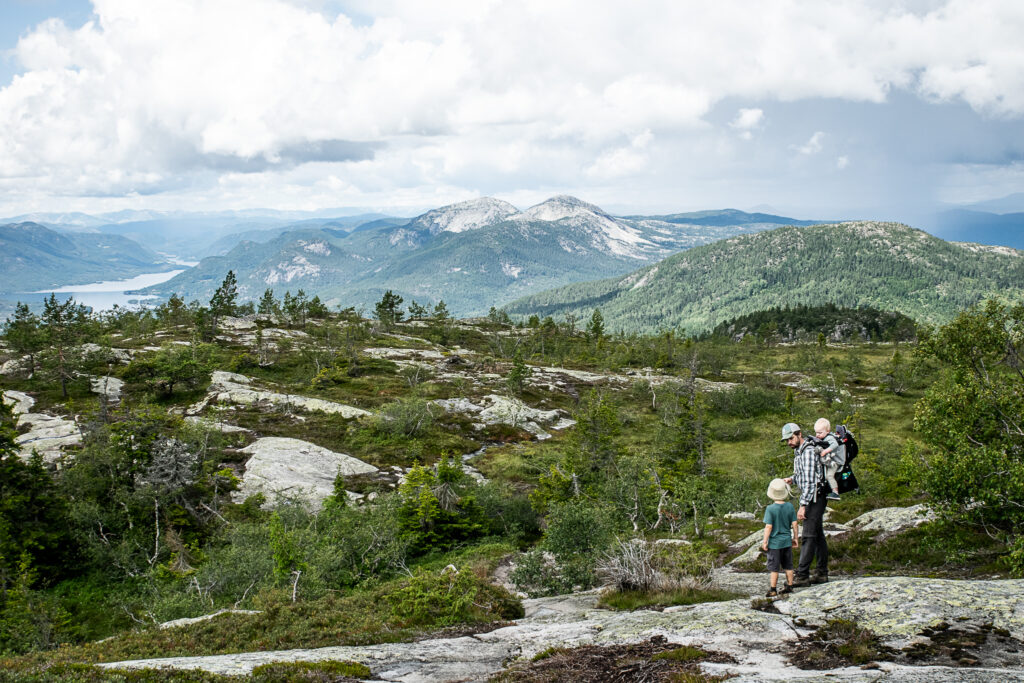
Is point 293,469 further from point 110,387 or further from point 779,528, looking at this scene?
point 110,387

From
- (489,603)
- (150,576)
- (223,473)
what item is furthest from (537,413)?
(489,603)

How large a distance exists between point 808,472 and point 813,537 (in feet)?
5.13

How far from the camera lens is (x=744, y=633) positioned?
9758 mm

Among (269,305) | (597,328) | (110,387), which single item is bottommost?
(110,387)

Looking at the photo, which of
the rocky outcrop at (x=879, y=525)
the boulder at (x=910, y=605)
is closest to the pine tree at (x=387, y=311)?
the rocky outcrop at (x=879, y=525)

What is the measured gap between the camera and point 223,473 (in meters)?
37.1

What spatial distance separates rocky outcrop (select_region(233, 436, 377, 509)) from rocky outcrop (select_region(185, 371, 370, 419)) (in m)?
16.5

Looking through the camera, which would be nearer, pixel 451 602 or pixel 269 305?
pixel 451 602

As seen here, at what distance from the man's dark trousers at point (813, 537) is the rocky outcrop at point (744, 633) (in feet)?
2.45

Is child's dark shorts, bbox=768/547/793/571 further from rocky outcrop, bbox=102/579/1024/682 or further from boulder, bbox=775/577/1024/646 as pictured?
boulder, bbox=775/577/1024/646

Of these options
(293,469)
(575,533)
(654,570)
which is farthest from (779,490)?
(293,469)

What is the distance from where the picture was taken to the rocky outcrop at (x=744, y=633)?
8.24 meters

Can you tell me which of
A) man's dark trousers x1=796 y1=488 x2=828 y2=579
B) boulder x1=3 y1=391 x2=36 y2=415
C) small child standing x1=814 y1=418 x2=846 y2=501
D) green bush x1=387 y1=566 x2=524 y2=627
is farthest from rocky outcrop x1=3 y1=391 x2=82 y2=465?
small child standing x1=814 y1=418 x2=846 y2=501

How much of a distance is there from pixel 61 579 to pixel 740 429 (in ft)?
256
